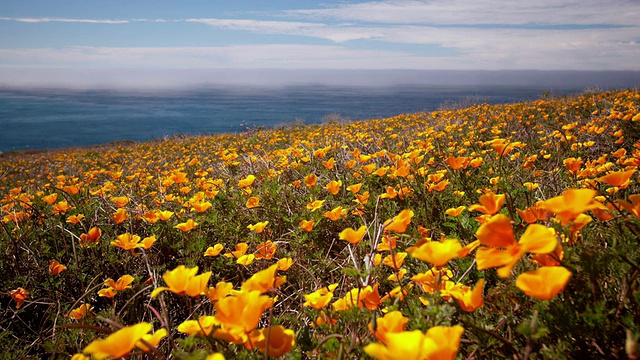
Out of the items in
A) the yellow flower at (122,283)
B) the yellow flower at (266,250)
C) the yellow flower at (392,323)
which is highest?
the yellow flower at (392,323)

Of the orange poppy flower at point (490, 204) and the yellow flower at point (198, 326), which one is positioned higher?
the orange poppy flower at point (490, 204)

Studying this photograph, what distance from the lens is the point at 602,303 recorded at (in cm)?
104

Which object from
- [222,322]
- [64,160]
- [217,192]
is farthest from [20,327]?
[64,160]

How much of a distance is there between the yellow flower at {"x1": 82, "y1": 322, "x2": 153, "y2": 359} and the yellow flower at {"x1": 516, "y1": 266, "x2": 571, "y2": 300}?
97 centimetres

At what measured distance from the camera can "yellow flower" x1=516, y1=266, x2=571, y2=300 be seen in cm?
90

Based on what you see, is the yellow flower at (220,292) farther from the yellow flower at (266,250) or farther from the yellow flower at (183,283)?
the yellow flower at (266,250)

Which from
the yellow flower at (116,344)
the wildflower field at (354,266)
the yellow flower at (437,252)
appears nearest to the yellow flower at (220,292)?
the wildflower field at (354,266)

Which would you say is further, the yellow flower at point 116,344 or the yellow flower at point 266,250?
the yellow flower at point 266,250

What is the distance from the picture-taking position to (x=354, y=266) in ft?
6.81

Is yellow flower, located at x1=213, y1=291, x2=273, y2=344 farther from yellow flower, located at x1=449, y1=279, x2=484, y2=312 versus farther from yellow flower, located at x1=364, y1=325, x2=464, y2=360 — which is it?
yellow flower, located at x1=449, y1=279, x2=484, y2=312

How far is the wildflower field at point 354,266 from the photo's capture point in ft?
3.50

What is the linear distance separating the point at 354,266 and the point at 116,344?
135 centimetres

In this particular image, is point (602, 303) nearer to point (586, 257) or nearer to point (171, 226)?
point (586, 257)

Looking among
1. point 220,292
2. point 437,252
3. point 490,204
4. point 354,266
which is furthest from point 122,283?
point 490,204
